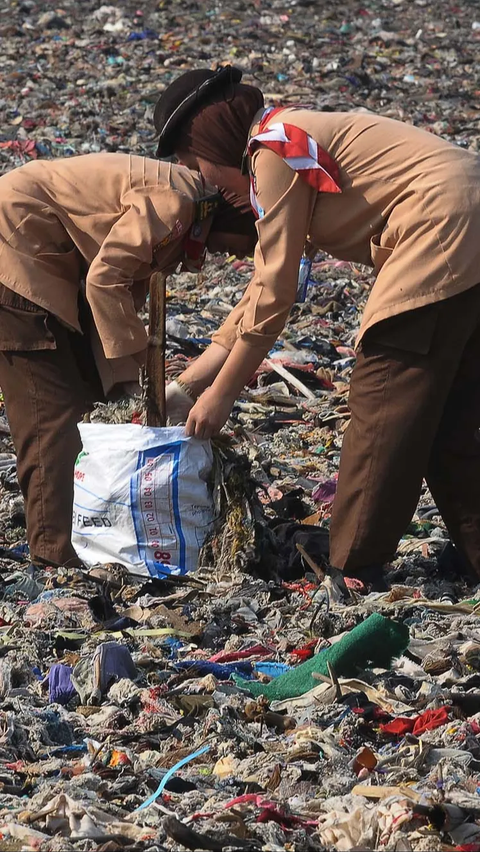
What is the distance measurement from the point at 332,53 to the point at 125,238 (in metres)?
12.2

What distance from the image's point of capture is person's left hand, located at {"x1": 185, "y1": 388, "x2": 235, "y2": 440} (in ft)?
14.1

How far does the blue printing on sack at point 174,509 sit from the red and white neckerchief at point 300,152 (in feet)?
3.50

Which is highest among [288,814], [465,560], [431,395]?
[431,395]

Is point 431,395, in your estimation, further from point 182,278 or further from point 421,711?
point 182,278

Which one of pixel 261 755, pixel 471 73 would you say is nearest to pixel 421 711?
pixel 261 755

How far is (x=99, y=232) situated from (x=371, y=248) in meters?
1.05

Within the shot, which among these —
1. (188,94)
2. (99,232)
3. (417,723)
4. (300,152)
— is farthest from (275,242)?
(417,723)

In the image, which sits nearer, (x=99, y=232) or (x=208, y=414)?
(x=208, y=414)

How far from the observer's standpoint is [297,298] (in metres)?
4.23

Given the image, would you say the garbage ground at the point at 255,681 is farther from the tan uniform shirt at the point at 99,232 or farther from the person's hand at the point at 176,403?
the tan uniform shirt at the point at 99,232

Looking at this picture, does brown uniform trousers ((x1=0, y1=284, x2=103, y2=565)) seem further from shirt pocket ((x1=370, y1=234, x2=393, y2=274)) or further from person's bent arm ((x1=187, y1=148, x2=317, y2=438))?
shirt pocket ((x1=370, y1=234, x2=393, y2=274))

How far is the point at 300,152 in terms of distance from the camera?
3826mm

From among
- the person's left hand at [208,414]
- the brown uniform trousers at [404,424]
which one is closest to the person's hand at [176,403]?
the person's left hand at [208,414]

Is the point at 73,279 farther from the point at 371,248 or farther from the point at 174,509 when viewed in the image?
the point at 371,248
